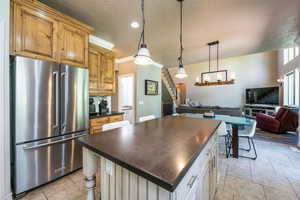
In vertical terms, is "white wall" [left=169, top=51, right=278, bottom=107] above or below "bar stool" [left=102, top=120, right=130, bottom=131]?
above

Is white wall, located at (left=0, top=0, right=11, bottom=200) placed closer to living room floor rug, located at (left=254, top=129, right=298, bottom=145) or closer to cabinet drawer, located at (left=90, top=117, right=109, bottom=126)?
cabinet drawer, located at (left=90, top=117, right=109, bottom=126)

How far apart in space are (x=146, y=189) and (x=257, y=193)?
6.35ft

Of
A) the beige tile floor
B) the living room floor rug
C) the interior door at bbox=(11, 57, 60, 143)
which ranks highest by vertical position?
the interior door at bbox=(11, 57, 60, 143)

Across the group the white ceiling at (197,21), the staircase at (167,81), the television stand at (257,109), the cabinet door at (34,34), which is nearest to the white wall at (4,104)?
the cabinet door at (34,34)

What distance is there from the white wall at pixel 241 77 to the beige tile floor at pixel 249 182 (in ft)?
18.6

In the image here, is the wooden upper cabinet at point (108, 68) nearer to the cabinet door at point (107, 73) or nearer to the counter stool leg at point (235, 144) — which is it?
the cabinet door at point (107, 73)

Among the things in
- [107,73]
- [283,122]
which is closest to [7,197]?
[107,73]

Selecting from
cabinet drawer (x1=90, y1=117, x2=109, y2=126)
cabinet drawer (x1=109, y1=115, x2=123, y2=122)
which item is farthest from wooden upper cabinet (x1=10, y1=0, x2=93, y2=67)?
cabinet drawer (x1=109, y1=115, x2=123, y2=122)

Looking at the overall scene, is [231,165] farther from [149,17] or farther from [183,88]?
[183,88]

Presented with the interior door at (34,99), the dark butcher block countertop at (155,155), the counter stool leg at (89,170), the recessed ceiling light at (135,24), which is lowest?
the counter stool leg at (89,170)

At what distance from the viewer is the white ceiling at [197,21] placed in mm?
2031

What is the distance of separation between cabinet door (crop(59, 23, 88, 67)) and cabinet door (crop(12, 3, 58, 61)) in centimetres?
10

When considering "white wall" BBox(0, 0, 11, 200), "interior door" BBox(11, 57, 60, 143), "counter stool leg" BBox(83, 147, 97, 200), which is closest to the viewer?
"counter stool leg" BBox(83, 147, 97, 200)

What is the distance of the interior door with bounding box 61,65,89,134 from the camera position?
205cm
